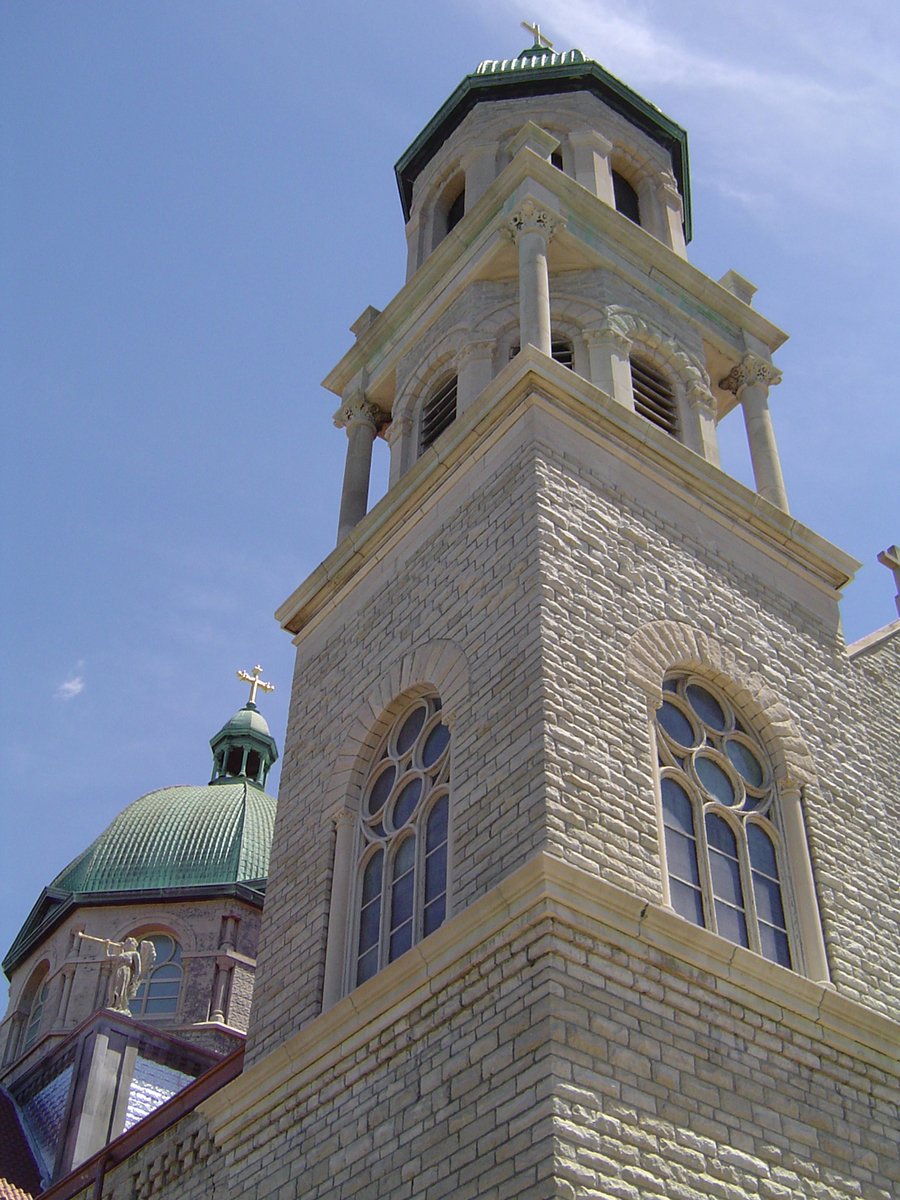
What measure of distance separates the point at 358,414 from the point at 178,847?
16756mm

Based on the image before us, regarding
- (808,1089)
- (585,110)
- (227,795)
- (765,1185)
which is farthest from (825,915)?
(227,795)

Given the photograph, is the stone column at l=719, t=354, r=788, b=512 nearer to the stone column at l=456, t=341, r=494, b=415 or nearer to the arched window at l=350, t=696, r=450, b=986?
the stone column at l=456, t=341, r=494, b=415

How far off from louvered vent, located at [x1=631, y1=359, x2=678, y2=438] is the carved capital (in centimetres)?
205

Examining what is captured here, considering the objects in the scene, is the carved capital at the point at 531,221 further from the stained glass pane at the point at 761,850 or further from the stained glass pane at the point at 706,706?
the stained glass pane at the point at 761,850

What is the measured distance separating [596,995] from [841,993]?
334 centimetres

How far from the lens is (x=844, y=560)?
17672 millimetres

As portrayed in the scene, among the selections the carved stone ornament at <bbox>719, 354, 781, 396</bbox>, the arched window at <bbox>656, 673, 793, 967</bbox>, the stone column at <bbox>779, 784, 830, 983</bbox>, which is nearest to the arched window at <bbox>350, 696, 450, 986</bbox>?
the arched window at <bbox>656, 673, 793, 967</bbox>

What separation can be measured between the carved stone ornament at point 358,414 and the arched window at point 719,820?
7.88 m

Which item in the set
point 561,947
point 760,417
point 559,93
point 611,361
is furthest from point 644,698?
point 559,93

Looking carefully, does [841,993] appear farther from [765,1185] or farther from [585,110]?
[585,110]

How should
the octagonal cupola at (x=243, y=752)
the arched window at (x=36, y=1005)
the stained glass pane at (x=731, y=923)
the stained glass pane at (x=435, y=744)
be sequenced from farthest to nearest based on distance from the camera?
the octagonal cupola at (x=243, y=752) < the arched window at (x=36, y=1005) < the stained glass pane at (x=435, y=744) < the stained glass pane at (x=731, y=923)

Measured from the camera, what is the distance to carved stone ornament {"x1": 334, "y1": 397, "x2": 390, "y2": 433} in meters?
21.0

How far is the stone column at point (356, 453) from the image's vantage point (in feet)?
64.4

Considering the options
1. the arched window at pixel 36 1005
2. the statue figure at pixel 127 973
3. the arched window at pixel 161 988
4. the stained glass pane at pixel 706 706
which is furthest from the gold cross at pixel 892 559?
Answer: the arched window at pixel 36 1005
